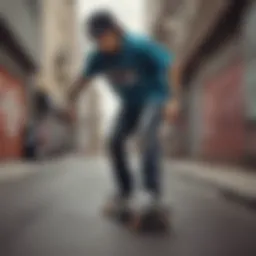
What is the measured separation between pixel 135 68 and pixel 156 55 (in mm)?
15

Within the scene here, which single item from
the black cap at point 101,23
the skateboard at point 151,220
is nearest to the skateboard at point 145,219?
the skateboard at point 151,220

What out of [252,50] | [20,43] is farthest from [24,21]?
[252,50]

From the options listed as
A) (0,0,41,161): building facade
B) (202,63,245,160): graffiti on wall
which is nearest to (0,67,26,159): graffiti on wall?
(0,0,41,161): building facade

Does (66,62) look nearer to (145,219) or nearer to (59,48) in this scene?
(59,48)

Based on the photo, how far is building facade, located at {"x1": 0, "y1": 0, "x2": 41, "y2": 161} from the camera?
259mm

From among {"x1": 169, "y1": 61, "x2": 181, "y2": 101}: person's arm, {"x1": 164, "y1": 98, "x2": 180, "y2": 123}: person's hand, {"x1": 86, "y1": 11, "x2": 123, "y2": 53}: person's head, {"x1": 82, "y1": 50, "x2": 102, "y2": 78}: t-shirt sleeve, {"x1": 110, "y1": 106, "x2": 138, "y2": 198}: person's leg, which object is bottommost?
{"x1": 110, "y1": 106, "x2": 138, "y2": 198}: person's leg

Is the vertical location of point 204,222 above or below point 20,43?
below

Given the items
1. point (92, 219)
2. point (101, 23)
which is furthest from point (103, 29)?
point (92, 219)

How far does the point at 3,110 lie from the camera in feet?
0.87

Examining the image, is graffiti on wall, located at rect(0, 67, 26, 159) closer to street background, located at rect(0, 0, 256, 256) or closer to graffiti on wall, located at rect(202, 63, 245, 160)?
street background, located at rect(0, 0, 256, 256)

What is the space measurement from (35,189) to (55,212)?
0.02m

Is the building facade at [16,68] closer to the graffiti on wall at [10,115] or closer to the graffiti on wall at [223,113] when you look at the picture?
the graffiti on wall at [10,115]

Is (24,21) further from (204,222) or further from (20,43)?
(204,222)

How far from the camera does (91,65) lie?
0.95 ft
